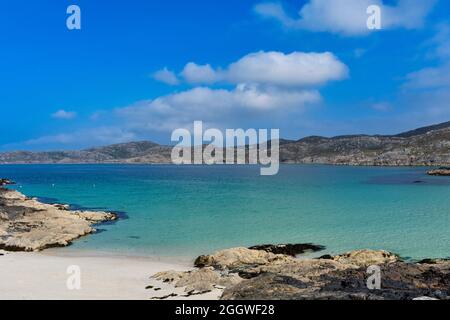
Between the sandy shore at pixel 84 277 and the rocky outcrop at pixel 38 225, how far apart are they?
271 centimetres

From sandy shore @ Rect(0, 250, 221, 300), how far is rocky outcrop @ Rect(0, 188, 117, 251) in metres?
2.71

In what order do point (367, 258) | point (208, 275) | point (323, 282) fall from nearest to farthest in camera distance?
point (323, 282) < point (208, 275) < point (367, 258)

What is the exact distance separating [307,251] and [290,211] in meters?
27.5

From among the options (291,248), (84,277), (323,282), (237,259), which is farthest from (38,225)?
(323,282)

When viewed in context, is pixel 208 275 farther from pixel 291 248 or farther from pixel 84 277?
pixel 291 248

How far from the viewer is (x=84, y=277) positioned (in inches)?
1075

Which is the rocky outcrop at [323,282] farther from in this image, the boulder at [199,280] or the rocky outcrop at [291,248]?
the rocky outcrop at [291,248]

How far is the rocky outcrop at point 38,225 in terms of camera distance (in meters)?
39.9

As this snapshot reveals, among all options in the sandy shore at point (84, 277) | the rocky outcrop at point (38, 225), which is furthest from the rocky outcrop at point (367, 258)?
the rocky outcrop at point (38, 225)

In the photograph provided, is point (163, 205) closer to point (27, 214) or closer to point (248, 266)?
point (27, 214)

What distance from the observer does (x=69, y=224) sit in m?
48.7

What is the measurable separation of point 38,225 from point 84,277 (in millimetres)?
25176
